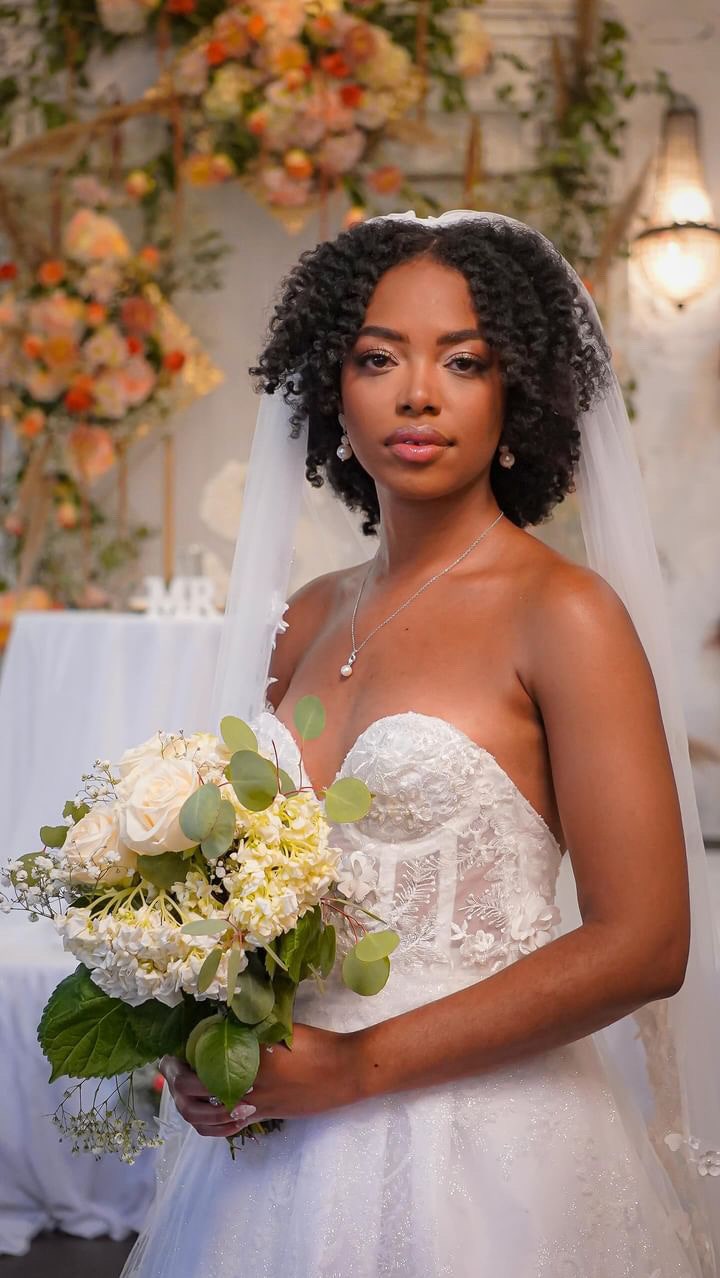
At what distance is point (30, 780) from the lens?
3.95 m

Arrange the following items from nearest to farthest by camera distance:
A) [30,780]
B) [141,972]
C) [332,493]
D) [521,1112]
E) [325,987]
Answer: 1. [141,972]
2. [521,1112]
3. [325,987]
4. [332,493]
5. [30,780]

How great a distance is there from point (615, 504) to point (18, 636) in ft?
8.33

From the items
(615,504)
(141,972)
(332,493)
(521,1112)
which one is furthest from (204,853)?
(332,493)

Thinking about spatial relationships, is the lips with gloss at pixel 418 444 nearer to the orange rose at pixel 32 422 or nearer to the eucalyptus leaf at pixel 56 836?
the eucalyptus leaf at pixel 56 836

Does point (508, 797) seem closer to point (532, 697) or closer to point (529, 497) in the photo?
point (532, 697)

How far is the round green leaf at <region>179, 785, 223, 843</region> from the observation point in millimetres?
1325

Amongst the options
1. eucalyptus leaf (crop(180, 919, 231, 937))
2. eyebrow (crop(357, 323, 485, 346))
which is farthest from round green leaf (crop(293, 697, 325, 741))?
eyebrow (crop(357, 323, 485, 346))

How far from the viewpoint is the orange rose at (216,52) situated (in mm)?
5223

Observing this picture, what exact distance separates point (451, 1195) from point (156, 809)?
578 millimetres

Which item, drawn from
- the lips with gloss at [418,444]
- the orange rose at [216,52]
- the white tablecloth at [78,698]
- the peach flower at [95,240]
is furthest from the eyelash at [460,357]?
the orange rose at [216,52]

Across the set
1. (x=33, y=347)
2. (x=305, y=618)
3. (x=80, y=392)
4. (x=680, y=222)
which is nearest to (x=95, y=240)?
(x=33, y=347)

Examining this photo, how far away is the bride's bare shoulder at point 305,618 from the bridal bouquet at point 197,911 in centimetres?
64

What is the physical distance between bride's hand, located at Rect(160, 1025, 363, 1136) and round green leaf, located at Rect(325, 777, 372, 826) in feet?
0.89

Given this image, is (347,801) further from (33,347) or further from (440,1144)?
(33,347)
